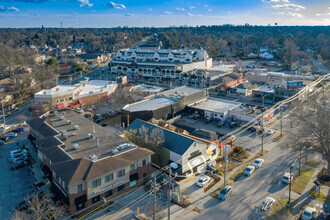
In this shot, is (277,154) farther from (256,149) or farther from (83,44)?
(83,44)

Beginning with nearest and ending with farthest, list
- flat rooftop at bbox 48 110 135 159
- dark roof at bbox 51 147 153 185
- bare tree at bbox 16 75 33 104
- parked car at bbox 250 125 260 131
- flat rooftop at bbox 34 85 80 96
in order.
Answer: dark roof at bbox 51 147 153 185 < flat rooftop at bbox 48 110 135 159 < parked car at bbox 250 125 260 131 < flat rooftop at bbox 34 85 80 96 < bare tree at bbox 16 75 33 104

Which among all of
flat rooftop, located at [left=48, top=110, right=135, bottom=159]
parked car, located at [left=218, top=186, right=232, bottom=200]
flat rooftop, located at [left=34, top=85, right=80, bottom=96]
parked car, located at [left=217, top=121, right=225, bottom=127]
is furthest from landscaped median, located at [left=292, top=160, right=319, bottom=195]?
flat rooftop, located at [left=34, top=85, right=80, bottom=96]

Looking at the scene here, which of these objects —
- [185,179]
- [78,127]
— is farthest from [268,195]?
[78,127]

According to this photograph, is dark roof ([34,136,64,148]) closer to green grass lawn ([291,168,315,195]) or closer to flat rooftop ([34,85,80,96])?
flat rooftop ([34,85,80,96])

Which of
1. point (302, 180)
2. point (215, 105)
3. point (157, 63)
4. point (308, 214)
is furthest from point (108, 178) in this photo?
point (157, 63)

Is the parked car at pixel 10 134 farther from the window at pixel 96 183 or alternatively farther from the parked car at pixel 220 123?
the parked car at pixel 220 123

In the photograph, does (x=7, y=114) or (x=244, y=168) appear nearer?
(x=244, y=168)
